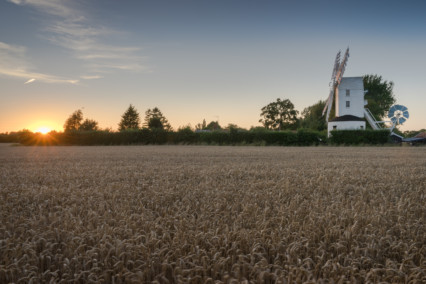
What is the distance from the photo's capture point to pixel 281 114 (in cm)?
8225

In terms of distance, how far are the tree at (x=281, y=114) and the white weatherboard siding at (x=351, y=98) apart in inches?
1248

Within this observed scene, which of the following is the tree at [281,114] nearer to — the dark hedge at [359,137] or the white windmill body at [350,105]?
the white windmill body at [350,105]

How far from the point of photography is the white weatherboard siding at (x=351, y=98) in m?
48.8

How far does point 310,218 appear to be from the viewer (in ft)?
10.8

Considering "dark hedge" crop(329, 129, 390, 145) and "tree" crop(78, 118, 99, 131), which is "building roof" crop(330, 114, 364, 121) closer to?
"dark hedge" crop(329, 129, 390, 145)

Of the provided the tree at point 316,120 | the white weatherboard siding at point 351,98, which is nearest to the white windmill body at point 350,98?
the white weatherboard siding at point 351,98

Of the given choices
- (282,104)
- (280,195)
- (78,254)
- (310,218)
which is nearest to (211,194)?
(280,195)

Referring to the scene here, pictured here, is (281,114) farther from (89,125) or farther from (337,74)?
(89,125)

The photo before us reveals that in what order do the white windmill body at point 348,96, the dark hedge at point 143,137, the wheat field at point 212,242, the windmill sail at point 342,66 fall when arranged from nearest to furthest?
1. the wheat field at point 212,242
2. the dark hedge at point 143,137
3. the white windmill body at point 348,96
4. the windmill sail at point 342,66

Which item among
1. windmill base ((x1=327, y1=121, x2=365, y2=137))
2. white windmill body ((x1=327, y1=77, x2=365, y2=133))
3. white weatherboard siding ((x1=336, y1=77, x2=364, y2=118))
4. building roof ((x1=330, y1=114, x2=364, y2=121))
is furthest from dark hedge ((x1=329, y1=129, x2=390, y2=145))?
white weatherboard siding ((x1=336, y1=77, x2=364, y2=118))

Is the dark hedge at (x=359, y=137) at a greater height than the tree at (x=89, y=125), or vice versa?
the tree at (x=89, y=125)

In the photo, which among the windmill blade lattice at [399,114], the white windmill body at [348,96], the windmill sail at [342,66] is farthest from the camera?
the windmill sail at [342,66]

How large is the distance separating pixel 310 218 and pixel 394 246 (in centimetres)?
89

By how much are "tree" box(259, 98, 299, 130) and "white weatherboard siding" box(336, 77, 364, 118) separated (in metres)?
31.7
